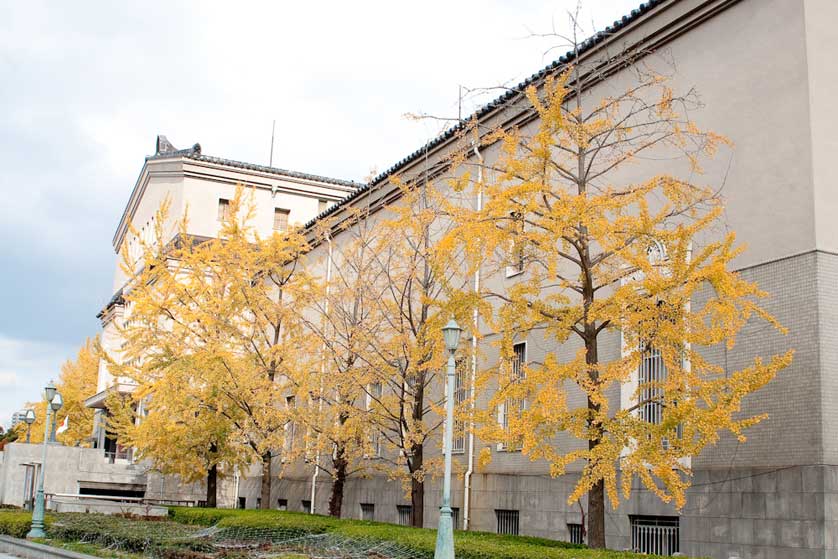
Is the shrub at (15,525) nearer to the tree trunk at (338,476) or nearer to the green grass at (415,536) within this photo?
the green grass at (415,536)

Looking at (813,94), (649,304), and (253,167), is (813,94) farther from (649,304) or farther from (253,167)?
(253,167)

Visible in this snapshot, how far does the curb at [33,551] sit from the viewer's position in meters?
17.6

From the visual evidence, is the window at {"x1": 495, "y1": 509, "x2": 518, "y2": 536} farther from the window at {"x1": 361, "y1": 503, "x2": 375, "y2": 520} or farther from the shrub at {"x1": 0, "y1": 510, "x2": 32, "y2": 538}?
the shrub at {"x1": 0, "y1": 510, "x2": 32, "y2": 538}

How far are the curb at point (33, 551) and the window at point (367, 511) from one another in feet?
31.6

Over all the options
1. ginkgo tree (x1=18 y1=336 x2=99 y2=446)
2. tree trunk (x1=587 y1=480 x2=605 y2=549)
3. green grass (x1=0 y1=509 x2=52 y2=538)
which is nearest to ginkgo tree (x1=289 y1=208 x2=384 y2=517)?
green grass (x1=0 y1=509 x2=52 y2=538)

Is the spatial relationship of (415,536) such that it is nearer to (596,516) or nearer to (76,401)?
(596,516)

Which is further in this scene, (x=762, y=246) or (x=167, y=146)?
(x=167, y=146)

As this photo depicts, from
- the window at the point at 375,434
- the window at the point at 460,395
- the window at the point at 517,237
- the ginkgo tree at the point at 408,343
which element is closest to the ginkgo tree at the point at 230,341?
the window at the point at 375,434

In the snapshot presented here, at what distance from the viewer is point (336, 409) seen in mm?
22625

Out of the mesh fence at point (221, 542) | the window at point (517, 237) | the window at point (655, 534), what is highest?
the window at point (517, 237)

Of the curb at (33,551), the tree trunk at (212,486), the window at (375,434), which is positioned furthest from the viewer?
the tree trunk at (212,486)

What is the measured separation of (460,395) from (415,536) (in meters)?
7.44

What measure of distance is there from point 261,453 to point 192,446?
3.36m

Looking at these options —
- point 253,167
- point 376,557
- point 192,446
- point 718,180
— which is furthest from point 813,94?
point 253,167
